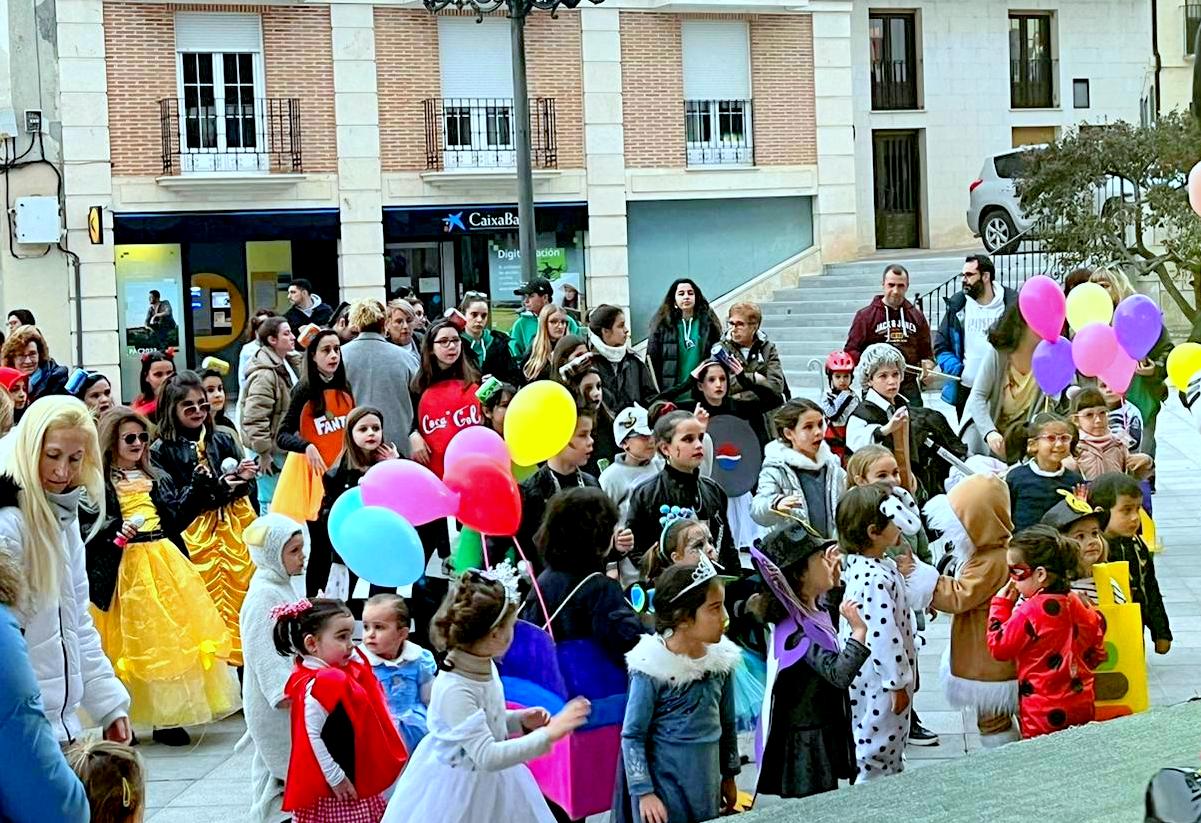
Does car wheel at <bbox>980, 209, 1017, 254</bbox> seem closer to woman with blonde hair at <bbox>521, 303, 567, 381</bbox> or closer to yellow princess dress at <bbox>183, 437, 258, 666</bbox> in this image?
woman with blonde hair at <bbox>521, 303, 567, 381</bbox>

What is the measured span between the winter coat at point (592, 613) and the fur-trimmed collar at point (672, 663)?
0.47 metres

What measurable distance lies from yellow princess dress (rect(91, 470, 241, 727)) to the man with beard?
16.1 ft

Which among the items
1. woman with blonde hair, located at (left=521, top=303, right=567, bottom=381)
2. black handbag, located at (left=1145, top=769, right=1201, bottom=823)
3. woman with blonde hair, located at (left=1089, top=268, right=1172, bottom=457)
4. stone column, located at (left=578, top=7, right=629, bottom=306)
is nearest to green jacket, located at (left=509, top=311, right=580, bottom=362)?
woman with blonde hair, located at (left=521, top=303, right=567, bottom=381)

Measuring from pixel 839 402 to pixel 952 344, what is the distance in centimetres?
161

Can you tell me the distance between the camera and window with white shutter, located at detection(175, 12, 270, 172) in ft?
83.9

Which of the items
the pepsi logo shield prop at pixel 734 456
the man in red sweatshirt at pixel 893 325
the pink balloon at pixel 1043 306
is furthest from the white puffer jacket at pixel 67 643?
the man in red sweatshirt at pixel 893 325

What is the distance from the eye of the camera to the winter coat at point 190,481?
8.57m

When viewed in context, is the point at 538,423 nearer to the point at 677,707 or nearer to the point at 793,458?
the point at 793,458

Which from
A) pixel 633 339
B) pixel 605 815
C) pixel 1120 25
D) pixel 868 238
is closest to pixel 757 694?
pixel 605 815

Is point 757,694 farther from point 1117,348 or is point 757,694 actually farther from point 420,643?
point 1117,348

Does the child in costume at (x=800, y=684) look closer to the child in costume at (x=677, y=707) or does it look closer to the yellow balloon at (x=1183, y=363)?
the child in costume at (x=677, y=707)

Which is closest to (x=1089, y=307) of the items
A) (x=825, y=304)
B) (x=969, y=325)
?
(x=969, y=325)

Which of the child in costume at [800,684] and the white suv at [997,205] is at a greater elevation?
the white suv at [997,205]

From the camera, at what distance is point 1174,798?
4.00 m
